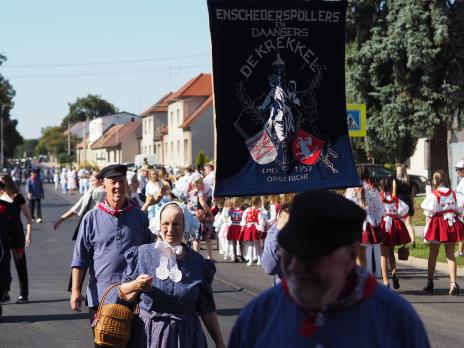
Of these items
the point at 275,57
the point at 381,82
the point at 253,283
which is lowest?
the point at 253,283

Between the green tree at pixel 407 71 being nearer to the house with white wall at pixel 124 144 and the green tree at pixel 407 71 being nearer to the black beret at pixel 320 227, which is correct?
the black beret at pixel 320 227

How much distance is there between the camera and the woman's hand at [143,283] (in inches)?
219

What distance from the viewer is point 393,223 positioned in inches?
567

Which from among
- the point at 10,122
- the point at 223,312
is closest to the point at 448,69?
the point at 223,312

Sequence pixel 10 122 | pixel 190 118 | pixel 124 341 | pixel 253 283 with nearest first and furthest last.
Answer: pixel 124 341 → pixel 253 283 → pixel 190 118 → pixel 10 122

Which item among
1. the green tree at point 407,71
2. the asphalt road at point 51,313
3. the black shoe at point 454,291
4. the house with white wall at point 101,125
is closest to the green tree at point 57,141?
the house with white wall at point 101,125

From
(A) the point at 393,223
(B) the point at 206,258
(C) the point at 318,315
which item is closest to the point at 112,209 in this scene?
(B) the point at 206,258

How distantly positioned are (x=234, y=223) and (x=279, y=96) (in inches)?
475

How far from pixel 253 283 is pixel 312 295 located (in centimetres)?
1221

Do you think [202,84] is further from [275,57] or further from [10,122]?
[275,57]

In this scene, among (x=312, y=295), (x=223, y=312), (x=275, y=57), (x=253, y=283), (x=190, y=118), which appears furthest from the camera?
(x=190, y=118)

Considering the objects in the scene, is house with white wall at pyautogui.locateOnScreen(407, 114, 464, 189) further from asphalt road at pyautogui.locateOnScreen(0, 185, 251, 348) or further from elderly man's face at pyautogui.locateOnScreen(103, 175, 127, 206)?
elderly man's face at pyautogui.locateOnScreen(103, 175, 127, 206)

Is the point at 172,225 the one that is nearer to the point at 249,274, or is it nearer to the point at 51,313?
the point at 51,313

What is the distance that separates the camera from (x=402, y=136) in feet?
109
